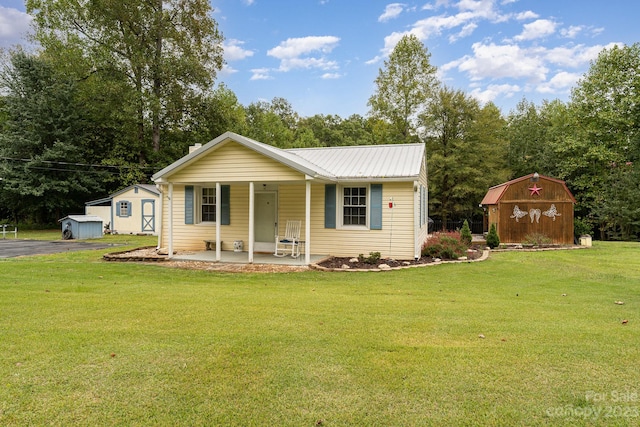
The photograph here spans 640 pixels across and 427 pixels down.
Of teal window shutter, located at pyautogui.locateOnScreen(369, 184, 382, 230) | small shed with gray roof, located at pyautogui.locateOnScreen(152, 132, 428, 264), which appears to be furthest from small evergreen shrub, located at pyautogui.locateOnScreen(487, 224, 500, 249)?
teal window shutter, located at pyautogui.locateOnScreen(369, 184, 382, 230)

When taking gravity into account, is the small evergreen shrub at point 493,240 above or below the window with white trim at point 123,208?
below

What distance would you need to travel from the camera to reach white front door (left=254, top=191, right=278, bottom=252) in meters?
12.0

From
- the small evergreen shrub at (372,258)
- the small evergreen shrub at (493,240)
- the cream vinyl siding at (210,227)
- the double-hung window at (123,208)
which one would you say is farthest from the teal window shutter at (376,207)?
the double-hung window at (123,208)

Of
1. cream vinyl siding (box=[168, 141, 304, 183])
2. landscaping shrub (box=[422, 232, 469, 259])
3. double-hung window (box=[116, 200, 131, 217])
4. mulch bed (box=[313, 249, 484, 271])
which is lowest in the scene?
mulch bed (box=[313, 249, 484, 271])

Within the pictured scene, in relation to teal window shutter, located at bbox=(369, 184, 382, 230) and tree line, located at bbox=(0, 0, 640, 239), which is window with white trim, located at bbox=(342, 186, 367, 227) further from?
tree line, located at bbox=(0, 0, 640, 239)

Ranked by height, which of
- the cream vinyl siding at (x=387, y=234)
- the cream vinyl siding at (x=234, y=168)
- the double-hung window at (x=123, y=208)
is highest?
the cream vinyl siding at (x=234, y=168)

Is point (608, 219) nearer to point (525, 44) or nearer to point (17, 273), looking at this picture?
point (525, 44)

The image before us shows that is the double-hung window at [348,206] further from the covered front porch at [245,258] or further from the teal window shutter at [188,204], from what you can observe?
the teal window shutter at [188,204]

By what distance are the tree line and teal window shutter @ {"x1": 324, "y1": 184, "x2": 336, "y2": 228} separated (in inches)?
599

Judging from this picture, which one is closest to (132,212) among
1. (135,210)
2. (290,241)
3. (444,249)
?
(135,210)

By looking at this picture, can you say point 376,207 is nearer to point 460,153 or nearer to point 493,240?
point 493,240

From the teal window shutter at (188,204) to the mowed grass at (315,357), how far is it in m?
5.89

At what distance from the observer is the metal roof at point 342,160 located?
9.90 m

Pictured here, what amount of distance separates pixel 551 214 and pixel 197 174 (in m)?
14.5
